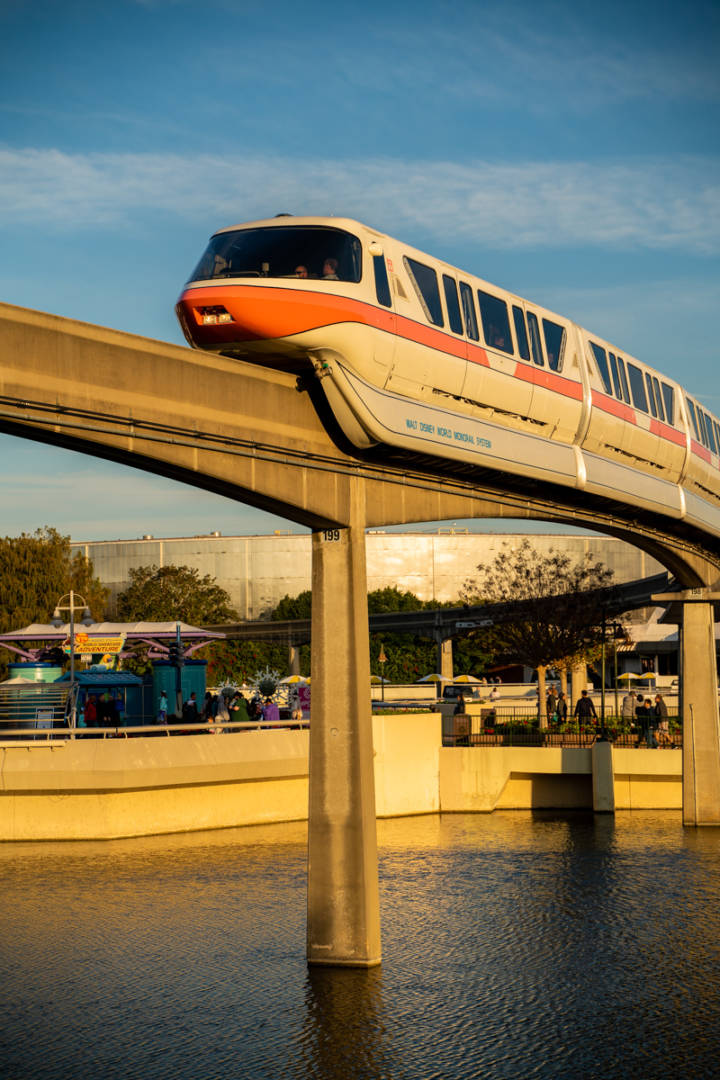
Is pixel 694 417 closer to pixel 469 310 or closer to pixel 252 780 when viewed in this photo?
pixel 469 310

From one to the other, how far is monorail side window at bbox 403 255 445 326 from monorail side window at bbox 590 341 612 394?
7.44 m

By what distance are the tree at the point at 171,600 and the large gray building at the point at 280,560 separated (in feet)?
63.8

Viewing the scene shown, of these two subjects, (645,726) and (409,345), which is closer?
(409,345)

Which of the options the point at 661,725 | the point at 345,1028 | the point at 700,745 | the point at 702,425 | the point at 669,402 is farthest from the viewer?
the point at 661,725

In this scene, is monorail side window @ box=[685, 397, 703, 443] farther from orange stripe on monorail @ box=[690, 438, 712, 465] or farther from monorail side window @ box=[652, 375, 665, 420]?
monorail side window @ box=[652, 375, 665, 420]

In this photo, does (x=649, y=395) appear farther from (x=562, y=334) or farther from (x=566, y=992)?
(x=566, y=992)

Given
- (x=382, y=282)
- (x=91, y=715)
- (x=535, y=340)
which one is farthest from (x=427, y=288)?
(x=91, y=715)

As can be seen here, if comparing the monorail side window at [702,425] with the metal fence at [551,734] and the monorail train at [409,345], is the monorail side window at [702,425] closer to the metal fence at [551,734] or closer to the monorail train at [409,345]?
the monorail train at [409,345]

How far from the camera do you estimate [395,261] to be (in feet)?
62.2

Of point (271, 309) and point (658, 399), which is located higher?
point (658, 399)

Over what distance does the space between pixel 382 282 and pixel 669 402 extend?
15.2 metres

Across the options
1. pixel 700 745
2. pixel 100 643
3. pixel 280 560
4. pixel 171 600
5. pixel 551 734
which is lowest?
pixel 700 745

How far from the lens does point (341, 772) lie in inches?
740

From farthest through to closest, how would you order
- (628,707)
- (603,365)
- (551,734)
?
1. (628,707)
2. (551,734)
3. (603,365)
